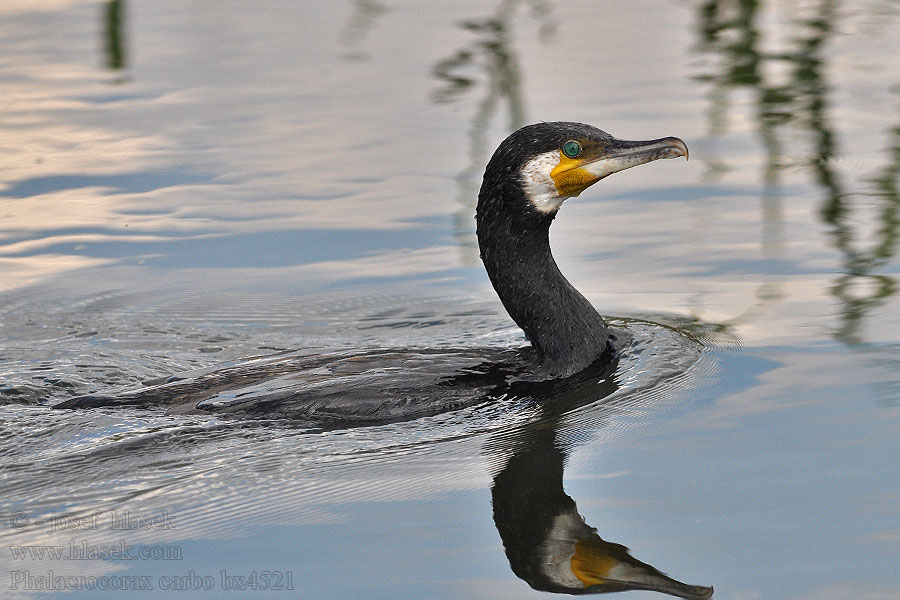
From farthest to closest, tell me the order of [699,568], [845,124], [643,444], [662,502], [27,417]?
[845,124] < [27,417] < [643,444] < [662,502] < [699,568]

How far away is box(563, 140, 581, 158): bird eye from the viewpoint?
578 centimetres

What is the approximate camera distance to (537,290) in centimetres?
595

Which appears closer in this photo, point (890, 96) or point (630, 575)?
point (630, 575)

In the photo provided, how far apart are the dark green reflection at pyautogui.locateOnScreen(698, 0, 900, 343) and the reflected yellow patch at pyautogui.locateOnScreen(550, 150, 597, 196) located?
1.44 metres

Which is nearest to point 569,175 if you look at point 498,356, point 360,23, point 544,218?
point 544,218

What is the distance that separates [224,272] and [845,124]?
181 inches

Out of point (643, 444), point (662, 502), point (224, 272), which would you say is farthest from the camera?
point (224, 272)

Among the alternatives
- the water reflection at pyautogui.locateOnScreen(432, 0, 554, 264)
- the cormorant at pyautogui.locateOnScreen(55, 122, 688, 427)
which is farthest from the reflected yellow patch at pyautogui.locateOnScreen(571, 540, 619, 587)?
the water reflection at pyautogui.locateOnScreen(432, 0, 554, 264)

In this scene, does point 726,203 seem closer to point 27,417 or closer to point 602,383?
point 602,383

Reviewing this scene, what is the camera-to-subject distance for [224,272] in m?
7.55

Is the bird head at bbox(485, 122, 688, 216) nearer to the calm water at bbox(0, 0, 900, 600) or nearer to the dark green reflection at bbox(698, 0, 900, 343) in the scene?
the calm water at bbox(0, 0, 900, 600)

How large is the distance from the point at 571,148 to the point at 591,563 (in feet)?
7.51

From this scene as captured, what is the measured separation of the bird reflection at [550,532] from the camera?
3.99 metres

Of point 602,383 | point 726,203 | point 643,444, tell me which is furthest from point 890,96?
point 643,444
